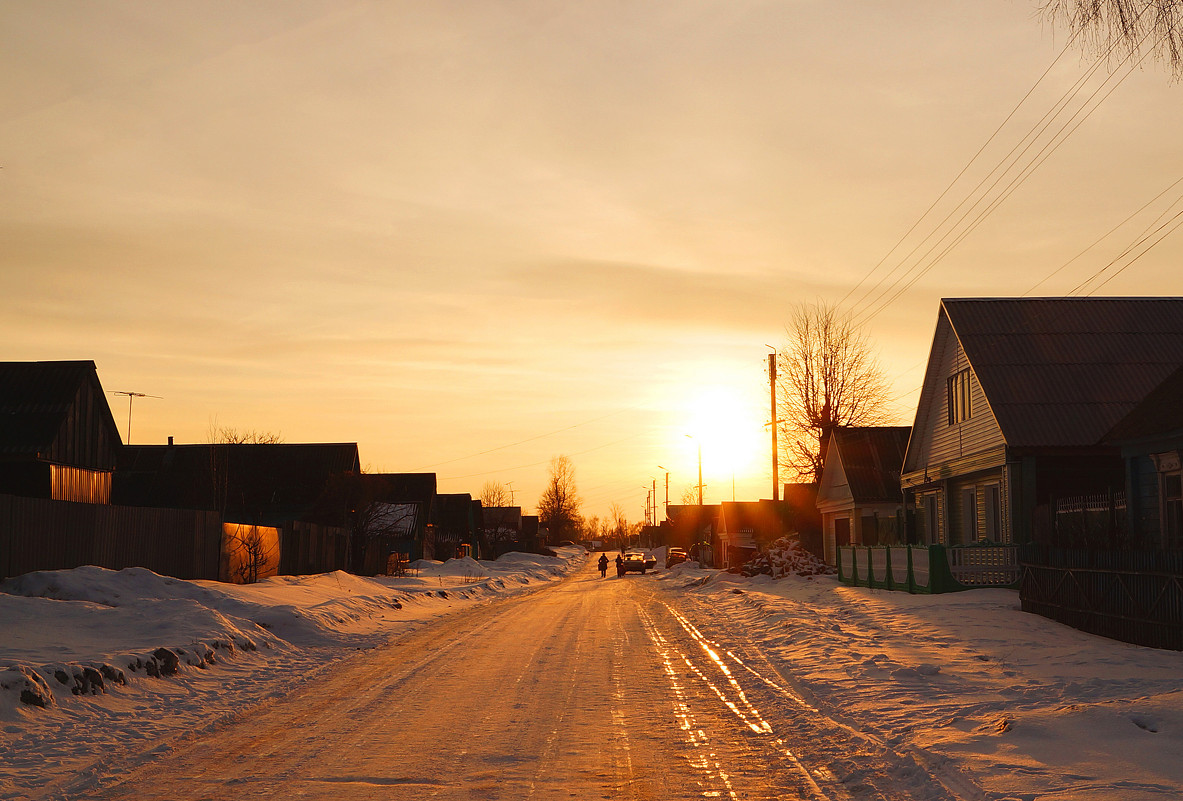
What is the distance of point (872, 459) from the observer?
4153cm

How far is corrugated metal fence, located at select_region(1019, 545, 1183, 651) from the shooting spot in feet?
45.9

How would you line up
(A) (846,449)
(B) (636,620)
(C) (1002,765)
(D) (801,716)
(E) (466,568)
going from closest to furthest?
(C) (1002,765) → (D) (801,716) → (B) (636,620) → (A) (846,449) → (E) (466,568)

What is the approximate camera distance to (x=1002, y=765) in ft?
25.2

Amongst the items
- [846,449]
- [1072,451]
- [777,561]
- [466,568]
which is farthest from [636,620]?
[466,568]

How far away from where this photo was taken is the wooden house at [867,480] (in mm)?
39656

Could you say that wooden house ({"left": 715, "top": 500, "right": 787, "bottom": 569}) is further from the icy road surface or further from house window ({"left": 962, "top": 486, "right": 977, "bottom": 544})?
the icy road surface

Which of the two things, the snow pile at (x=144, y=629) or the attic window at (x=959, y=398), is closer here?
the snow pile at (x=144, y=629)

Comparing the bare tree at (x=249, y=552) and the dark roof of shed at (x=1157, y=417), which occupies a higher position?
the dark roof of shed at (x=1157, y=417)

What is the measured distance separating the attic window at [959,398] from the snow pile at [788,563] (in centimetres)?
989

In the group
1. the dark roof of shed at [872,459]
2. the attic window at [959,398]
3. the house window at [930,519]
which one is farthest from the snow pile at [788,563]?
the attic window at [959,398]

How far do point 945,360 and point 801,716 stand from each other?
2234 centimetres

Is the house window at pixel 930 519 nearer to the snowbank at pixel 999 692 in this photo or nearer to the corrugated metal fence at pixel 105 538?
the snowbank at pixel 999 692

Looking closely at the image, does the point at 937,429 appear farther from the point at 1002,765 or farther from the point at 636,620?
the point at 1002,765

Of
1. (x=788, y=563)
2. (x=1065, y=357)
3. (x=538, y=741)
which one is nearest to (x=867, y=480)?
(x=788, y=563)
